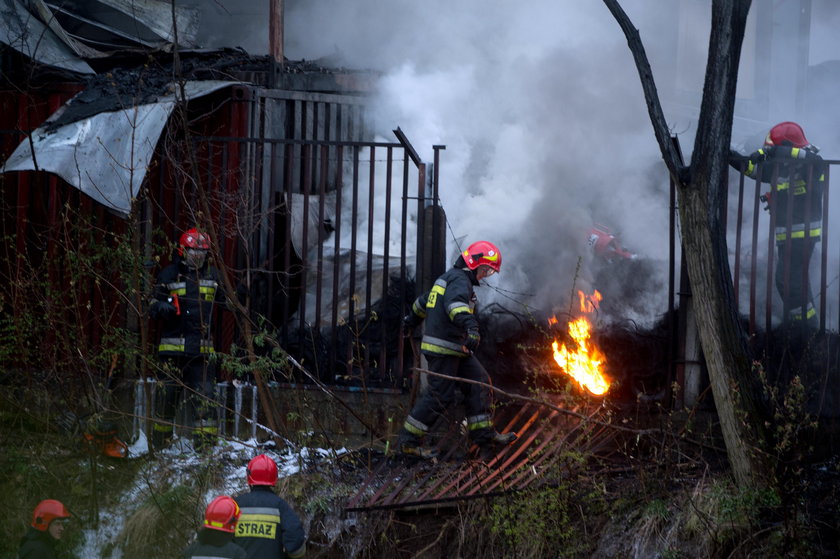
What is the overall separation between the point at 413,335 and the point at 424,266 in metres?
0.62

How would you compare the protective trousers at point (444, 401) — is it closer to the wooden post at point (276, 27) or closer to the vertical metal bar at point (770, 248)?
the vertical metal bar at point (770, 248)

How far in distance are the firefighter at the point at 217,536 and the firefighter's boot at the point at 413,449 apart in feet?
8.22

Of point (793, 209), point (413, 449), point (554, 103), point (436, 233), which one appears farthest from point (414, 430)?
point (554, 103)

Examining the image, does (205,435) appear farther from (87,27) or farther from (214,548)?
(87,27)

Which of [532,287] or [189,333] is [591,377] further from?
[189,333]

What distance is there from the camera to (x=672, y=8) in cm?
1319

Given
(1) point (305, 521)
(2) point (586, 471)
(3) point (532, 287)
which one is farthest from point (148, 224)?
(2) point (586, 471)

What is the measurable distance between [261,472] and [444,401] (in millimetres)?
2143

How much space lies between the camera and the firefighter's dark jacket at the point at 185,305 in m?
8.19

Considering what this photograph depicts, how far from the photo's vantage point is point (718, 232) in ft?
21.7

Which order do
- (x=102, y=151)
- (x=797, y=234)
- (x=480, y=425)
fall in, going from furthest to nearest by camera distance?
(x=102, y=151) < (x=797, y=234) < (x=480, y=425)

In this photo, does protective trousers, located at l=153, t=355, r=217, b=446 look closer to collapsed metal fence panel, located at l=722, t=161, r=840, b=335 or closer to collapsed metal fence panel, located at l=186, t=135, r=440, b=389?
collapsed metal fence panel, located at l=186, t=135, r=440, b=389

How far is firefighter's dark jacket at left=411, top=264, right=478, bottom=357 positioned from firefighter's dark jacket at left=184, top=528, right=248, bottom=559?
285cm

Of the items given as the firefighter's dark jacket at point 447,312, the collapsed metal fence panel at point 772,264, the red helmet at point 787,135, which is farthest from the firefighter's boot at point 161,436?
the red helmet at point 787,135
